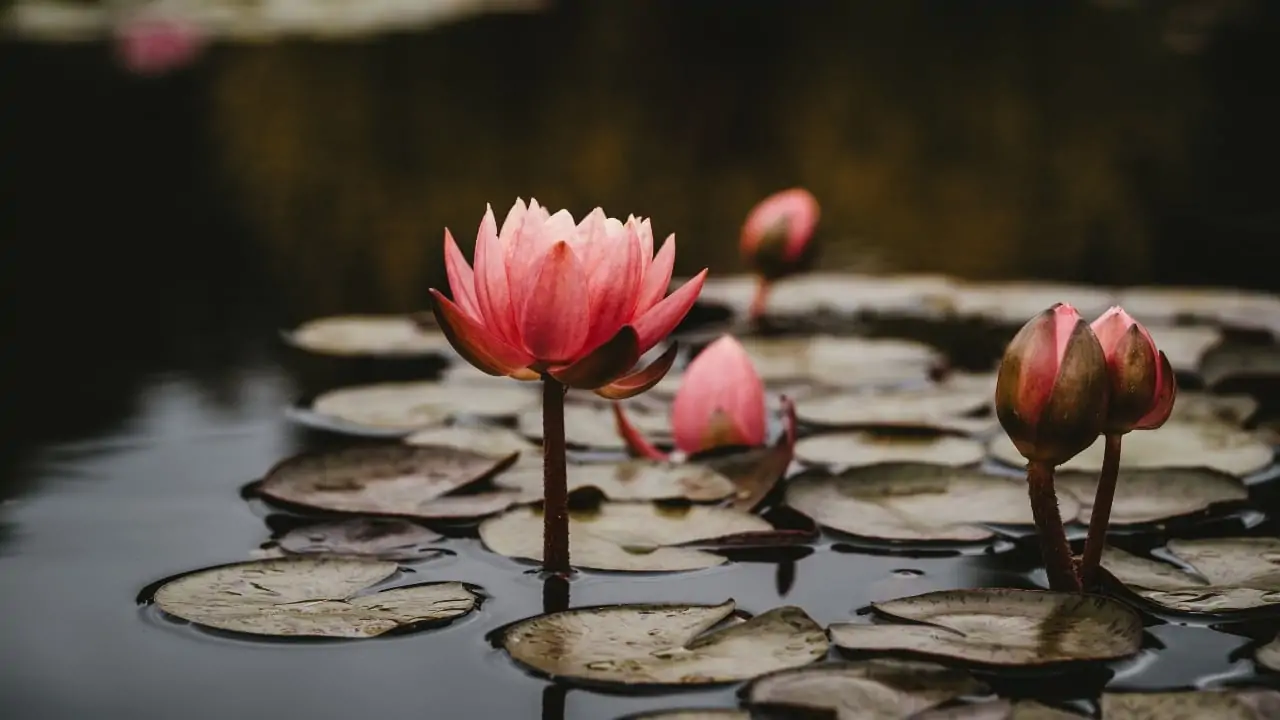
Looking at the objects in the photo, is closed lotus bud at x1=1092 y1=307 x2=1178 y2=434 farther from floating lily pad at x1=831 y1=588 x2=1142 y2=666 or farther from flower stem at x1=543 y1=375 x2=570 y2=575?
flower stem at x1=543 y1=375 x2=570 y2=575

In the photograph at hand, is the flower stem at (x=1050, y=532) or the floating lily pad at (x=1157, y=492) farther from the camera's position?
the floating lily pad at (x=1157, y=492)

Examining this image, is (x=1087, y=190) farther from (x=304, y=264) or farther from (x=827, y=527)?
(x=827, y=527)

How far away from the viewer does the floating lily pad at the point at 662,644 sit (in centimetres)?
110

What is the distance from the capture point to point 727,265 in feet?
11.9

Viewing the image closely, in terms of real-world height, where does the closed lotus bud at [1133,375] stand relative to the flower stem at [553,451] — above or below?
above

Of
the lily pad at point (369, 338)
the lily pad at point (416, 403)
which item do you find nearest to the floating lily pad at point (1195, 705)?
the lily pad at point (416, 403)

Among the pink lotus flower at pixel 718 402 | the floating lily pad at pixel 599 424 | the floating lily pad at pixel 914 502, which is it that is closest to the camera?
the floating lily pad at pixel 914 502

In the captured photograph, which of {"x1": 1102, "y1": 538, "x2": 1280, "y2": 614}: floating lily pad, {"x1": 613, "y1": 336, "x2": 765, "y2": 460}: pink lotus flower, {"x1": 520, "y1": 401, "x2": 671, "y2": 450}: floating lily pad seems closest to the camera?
{"x1": 1102, "y1": 538, "x2": 1280, "y2": 614}: floating lily pad

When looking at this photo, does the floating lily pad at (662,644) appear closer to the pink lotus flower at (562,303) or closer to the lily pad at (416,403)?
the pink lotus flower at (562,303)

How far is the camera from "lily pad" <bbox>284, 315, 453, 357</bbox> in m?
2.53

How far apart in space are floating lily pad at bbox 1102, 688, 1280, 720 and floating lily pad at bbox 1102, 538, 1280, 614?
205 millimetres

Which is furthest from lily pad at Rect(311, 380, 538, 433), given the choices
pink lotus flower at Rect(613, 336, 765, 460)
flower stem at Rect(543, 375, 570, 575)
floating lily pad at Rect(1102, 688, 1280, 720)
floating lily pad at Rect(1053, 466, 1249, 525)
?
floating lily pad at Rect(1102, 688, 1280, 720)

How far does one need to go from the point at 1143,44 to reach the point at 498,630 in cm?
1037

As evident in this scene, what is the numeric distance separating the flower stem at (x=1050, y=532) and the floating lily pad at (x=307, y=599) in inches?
20.1
